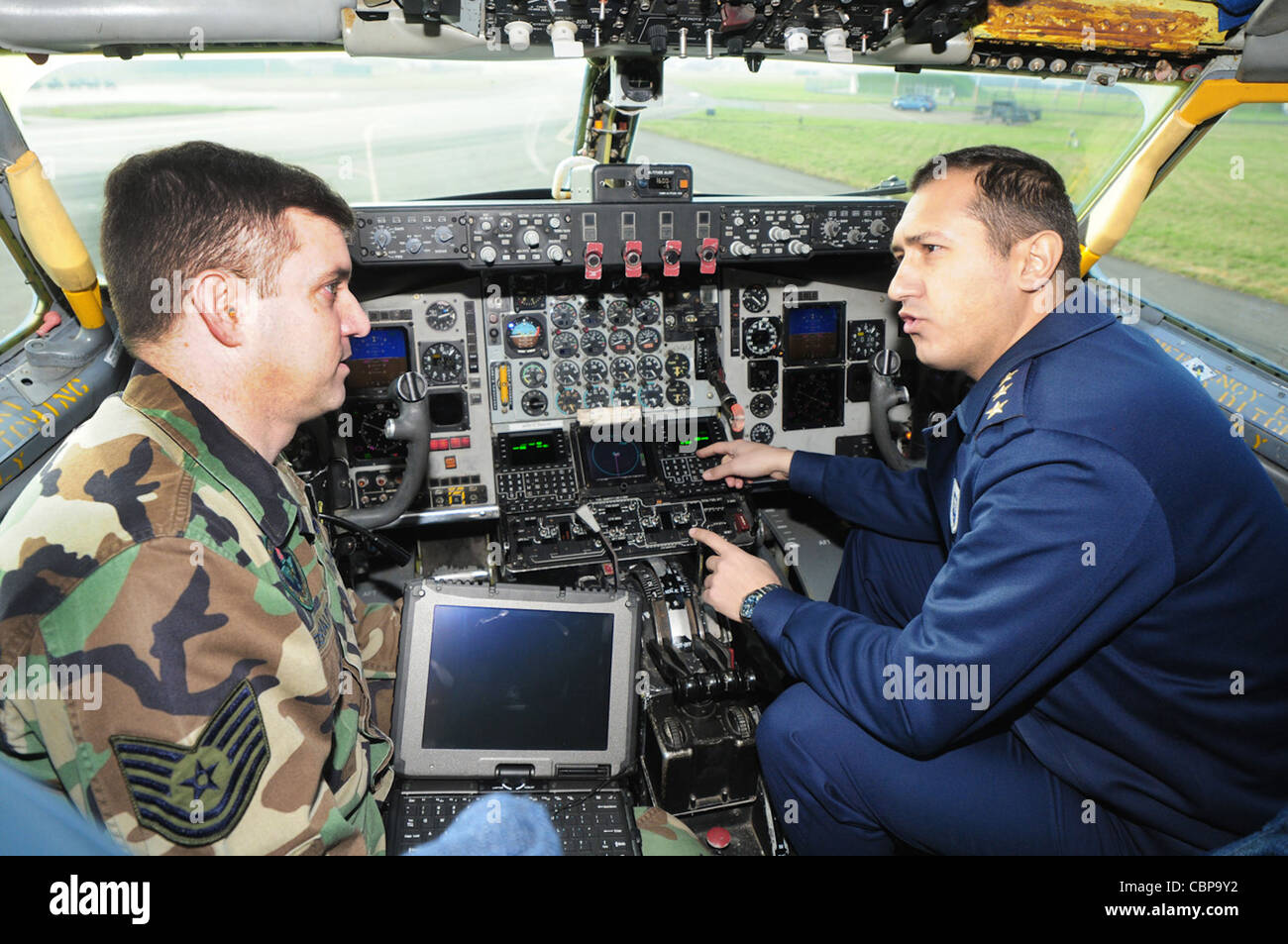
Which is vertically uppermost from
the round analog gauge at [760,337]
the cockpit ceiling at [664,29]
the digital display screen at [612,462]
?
the cockpit ceiling at [664,29]

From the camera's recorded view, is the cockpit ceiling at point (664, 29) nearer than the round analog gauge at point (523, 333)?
Yes

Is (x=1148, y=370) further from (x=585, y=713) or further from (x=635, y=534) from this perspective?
(x=635, y=534)

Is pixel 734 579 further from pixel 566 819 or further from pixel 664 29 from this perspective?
pixel 664 29

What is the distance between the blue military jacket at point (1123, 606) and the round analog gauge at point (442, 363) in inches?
88.2

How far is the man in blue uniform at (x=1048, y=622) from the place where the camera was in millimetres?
1388

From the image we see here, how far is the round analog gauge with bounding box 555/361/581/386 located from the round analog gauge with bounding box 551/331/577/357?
1.7 inches

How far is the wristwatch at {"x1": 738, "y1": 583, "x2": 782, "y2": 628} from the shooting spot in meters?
1.88

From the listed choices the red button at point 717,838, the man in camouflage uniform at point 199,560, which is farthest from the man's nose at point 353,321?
the red button at point 717,838

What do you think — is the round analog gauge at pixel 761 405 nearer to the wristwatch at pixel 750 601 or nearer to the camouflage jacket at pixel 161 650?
the wristwatch at pixel 750 601

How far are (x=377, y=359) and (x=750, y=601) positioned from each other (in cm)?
197

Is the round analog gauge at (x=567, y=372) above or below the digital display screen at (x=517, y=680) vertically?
above

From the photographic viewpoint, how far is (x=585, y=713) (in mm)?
2098

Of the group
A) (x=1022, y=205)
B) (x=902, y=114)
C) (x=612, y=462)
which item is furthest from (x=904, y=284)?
(x=902, y=114)

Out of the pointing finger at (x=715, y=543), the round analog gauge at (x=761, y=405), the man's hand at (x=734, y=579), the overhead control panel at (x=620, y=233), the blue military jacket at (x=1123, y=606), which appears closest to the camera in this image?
the blue military jacket at (x=1123, y=606)
